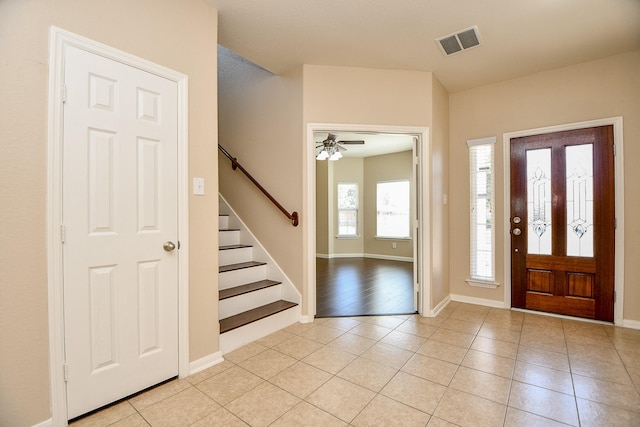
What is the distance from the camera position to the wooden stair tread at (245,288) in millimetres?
2738

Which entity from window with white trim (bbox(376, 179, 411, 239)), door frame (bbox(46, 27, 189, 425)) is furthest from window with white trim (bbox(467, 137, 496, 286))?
door frame (bbox(46, 27, 189, 425))

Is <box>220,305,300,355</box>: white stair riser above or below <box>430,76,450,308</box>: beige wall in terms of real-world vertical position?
below

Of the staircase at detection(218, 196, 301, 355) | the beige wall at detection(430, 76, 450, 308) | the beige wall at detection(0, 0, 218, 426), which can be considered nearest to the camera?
the beige wall at detection(0, 0, 218, 426)

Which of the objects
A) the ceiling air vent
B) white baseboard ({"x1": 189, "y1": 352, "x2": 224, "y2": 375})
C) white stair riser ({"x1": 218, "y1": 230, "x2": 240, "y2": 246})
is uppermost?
the ceiling air vent

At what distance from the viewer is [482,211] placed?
3.78m

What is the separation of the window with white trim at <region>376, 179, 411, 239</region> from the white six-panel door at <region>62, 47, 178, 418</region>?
6.29m

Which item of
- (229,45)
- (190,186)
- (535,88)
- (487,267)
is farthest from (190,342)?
(535,88)

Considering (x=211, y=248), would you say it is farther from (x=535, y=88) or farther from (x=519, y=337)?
(x=535, y=88)

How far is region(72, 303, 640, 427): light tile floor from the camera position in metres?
1.68

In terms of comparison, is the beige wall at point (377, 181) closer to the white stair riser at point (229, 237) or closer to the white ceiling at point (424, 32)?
the white ceiling at point (424, 32)

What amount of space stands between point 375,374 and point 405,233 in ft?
18.4

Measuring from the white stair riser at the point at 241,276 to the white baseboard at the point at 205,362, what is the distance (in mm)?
731

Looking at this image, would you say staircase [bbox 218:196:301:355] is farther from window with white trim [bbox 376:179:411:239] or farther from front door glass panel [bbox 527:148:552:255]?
window with white trim [bbox 376:179:411:239]

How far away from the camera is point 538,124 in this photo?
3.40m
